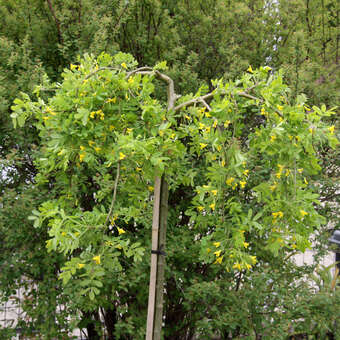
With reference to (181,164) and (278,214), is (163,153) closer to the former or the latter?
(278,214)

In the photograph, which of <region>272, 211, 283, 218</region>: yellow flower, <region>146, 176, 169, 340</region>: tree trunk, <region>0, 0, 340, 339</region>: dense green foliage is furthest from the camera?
<region>0, 0, 340, 339</region>: dense green foliage

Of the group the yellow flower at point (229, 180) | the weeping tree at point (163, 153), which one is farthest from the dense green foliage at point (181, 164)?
the yellow flower at point (229, 180)

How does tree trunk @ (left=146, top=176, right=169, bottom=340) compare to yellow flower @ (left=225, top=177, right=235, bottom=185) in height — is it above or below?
below

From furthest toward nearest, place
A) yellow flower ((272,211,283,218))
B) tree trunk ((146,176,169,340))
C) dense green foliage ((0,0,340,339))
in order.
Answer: dense green foliage ((0,0,340,339))
tree trunk ((146,176,169,340))
yellow flower ((272,211,283,218))

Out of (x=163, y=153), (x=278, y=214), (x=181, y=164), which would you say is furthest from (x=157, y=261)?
(x=181, y=164)

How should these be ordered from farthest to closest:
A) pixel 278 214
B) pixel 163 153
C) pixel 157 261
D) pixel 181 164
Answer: pixel 181 164 < pixel 157 261 < pixel 163 153 < pixel 278 214

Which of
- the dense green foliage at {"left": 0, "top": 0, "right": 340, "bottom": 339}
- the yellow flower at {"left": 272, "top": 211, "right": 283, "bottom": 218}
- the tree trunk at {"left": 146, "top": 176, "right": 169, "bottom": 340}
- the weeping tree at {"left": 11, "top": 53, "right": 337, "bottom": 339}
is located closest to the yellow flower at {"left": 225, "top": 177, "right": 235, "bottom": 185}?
the weeping tree at {"left": 11, "top": 53, "right": 337, "bottom": 339}

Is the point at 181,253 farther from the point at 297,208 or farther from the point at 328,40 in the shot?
the point at 328,40

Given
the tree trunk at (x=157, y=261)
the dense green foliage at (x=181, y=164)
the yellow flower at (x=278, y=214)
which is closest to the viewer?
the yellow flower at (x=278, y=214)

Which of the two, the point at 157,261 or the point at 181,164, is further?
the point at 181,164

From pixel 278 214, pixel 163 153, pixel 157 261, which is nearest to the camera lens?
pixel 278 214

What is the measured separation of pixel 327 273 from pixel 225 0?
11.5ft

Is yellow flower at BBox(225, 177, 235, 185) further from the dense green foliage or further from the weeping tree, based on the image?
the dense green foliage

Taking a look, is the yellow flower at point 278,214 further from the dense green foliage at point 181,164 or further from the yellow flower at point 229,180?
the dense green foliage at point 181,164
